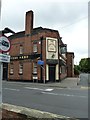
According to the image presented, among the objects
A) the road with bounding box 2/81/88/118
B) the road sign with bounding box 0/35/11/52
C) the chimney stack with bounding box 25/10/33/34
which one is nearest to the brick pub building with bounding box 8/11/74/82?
the chimney stack with bounding box 25/10/33/34

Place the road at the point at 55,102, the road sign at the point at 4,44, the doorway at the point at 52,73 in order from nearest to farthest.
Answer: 1. the road sign at the point at 4,44
2. the road at the point at 55,102
3. the doorway at the point at 52,73

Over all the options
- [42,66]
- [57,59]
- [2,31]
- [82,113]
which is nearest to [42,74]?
[42,66]

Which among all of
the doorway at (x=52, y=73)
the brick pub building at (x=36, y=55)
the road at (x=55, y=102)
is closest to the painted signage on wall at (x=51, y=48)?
the brick pub building at (x=36, y=55)

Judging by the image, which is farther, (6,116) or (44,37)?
(44,37)

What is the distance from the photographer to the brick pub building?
27484 mm

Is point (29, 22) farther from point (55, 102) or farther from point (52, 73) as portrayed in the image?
point (55, 102)

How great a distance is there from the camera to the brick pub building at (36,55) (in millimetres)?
27484

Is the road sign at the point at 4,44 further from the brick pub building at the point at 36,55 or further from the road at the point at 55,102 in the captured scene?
the brick pub building at the point at 36,55

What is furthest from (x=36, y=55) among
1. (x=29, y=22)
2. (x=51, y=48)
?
(x=29, y=22)

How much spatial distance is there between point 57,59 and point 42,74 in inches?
124

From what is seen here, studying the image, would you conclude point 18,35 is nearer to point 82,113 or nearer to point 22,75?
point 22,75

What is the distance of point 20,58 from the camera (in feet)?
99.9

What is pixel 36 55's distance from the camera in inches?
1109

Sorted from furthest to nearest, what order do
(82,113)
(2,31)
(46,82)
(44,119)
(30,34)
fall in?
(30,34) → (46,82) → (82,113) → (2,31) → (44,119)
